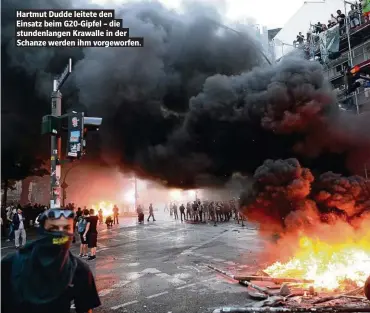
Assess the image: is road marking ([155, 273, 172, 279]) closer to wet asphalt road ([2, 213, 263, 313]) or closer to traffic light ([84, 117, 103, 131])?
wet asphalt road ([2, 213, 263, 313])

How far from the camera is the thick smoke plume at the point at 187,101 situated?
384 inches

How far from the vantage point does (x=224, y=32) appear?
13.4 metres

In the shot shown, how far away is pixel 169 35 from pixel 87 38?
6.67 metres

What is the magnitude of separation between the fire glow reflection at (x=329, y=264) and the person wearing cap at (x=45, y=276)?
18.1ft

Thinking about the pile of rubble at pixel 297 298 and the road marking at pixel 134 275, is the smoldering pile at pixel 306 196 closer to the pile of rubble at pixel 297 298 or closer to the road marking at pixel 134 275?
the pile of rubble at pixel 297 298

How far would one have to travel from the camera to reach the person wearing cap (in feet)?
7.26

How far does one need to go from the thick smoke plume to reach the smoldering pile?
1109 millimetres

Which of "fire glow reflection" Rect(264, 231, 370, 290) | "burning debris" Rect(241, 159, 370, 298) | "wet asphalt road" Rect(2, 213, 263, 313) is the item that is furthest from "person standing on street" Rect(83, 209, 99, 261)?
"fire glow reflection" Rect(264, 231, 370, 290)

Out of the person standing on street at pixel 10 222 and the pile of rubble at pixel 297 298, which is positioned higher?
the person standing on street at pixel 10 222

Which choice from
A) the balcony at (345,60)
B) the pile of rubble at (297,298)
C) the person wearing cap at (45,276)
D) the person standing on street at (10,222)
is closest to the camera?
the person wearing cap at (45,276)

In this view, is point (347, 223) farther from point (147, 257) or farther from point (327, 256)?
point (147, 257)

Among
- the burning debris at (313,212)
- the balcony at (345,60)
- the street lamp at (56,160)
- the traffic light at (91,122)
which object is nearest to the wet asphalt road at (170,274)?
the burning debris at (313,212)

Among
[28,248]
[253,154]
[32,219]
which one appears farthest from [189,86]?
[32,219]

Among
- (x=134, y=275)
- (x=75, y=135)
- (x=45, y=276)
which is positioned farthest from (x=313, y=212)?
(x=45, y=276)
